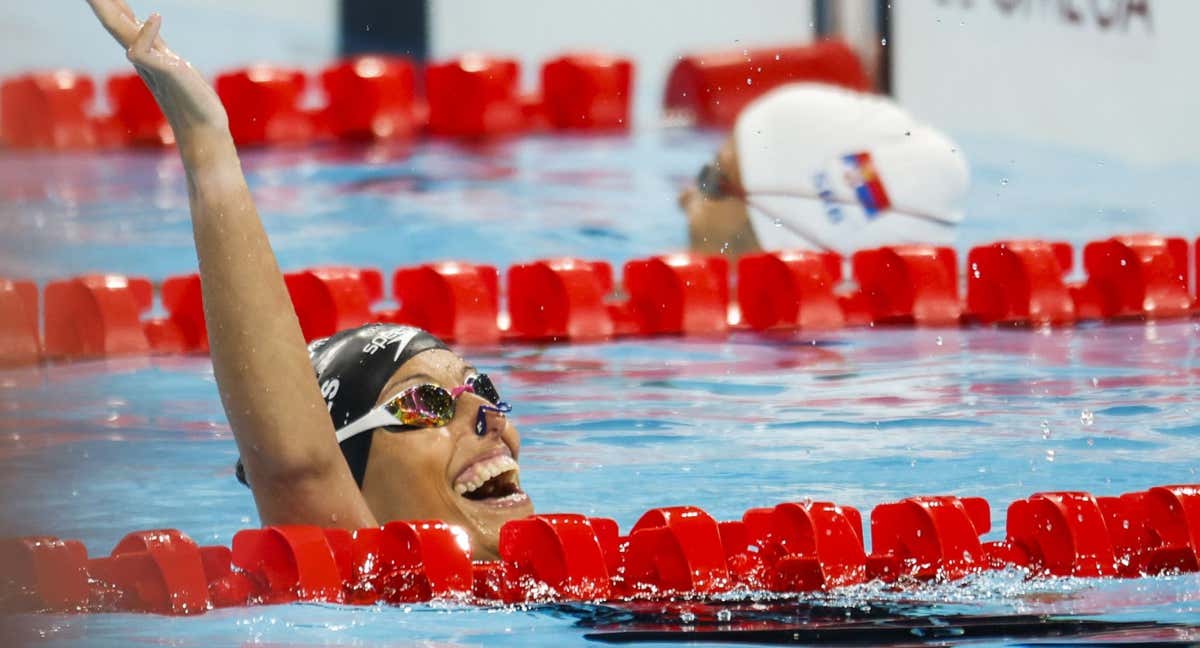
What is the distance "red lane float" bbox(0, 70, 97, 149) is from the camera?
28.7 ft

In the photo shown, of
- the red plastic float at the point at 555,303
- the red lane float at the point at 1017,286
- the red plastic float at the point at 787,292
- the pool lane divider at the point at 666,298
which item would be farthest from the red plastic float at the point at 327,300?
the red lane float at the point at 1017,286

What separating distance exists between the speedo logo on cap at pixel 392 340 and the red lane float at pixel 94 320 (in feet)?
7.92

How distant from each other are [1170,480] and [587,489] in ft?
3.59

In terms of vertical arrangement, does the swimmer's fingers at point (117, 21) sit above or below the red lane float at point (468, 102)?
below

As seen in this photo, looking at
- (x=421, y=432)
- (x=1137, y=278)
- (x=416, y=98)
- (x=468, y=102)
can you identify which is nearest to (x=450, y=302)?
(x=1137, y=278)

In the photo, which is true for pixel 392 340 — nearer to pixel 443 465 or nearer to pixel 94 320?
pixel 443 465

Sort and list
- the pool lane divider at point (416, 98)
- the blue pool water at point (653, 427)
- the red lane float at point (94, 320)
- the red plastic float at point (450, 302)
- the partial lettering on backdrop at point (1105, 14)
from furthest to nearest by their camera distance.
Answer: the pool lane divider at point (416, 98)
the partial lettering on backdrop at point (1105, 14)
the red plastic float at point (450, 302)
the red lane float at point (94, 320)
the blue pool water at point (653, 427)

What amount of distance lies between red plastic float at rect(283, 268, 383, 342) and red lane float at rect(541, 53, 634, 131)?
4070mm

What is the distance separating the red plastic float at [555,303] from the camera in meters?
5.43

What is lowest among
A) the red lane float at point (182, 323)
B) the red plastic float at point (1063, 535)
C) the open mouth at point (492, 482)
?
the red plastic float at point (1063, 535)

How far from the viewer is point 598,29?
10641 mm

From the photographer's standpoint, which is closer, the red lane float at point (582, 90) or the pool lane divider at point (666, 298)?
the pool lane divider at point (666, 298)

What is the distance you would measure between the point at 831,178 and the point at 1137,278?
101 centimetres

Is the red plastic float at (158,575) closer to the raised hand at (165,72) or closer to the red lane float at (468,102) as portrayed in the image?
the raised hand at (165,72)
